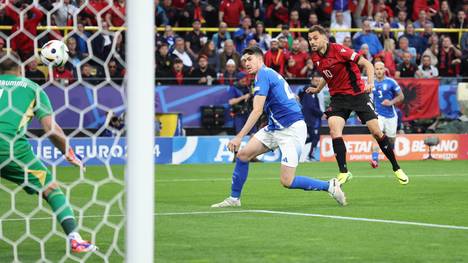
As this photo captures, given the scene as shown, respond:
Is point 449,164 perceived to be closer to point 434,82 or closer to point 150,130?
point 434,82

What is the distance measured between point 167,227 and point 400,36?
16843mm

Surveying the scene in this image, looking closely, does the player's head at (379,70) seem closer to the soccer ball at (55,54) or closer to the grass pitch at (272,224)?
the grass pitch at (272,224)

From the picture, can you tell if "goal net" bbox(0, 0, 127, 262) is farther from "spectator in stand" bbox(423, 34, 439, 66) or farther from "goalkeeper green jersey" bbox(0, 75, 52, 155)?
"spectator in stand" bbox(423, 34, 439, 66)

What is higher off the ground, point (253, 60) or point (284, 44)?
point (253, 60)

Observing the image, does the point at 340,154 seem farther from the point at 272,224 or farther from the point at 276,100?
the point at 272,224

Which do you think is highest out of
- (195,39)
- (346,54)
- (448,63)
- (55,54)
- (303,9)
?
(55,54)

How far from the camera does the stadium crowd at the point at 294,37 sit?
23.1 meters

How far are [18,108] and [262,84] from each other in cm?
425

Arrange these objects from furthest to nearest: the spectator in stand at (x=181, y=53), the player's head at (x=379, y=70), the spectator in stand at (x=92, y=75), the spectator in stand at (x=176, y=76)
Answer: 1. the spectator in stand at (x=181, y=53)
2. the spectator in stand at (x=176, y=76)
3. the player's head at (x=379, y=70)
4. the spectator in stand at (x=92, y=75)

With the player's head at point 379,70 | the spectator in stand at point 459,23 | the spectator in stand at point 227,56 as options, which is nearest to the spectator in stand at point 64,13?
the player's head at point 379,70

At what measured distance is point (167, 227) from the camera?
9.85m

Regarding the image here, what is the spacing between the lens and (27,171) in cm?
793

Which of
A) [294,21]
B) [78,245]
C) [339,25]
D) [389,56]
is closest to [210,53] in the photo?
[294,21]

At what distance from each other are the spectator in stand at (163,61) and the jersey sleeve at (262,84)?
35.8 feet
